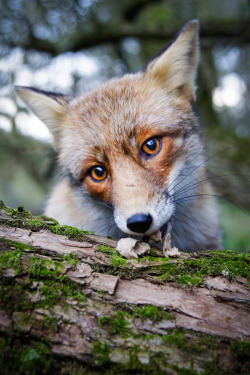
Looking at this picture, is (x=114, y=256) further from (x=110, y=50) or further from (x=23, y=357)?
(x=110, y=50)

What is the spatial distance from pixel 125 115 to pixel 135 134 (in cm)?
40

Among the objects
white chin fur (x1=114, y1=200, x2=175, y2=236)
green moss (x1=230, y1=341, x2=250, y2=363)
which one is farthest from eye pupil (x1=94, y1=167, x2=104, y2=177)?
green moss (x1=230, y1=341, x2=250, y2=363)

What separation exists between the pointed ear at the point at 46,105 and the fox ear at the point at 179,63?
1.55 meters

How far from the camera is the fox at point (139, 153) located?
342 cm

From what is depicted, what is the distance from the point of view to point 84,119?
4371 mm

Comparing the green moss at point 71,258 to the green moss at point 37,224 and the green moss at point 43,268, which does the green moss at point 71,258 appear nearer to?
the green moss at point 43,268

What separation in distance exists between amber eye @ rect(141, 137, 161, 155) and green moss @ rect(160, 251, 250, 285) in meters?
1.57

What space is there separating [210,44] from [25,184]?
9.65 meters

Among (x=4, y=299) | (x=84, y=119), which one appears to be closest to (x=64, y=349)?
(x=4, y=299)

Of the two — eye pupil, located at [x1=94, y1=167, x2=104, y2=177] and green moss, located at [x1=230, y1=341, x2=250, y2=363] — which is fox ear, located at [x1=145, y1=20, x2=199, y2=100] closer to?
eye pupil, located at [x1=94, y1=167, x2=104, y2=177]

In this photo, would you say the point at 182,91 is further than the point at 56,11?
No

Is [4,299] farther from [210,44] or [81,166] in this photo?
[210,44]

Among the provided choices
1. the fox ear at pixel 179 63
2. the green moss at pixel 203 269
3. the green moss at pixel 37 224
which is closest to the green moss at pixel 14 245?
the green moss at pixel 37 224

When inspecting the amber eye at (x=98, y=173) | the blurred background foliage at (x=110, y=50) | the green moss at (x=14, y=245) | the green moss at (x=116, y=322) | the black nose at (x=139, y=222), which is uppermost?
the blurred background foliage at (x=110, y=50)
